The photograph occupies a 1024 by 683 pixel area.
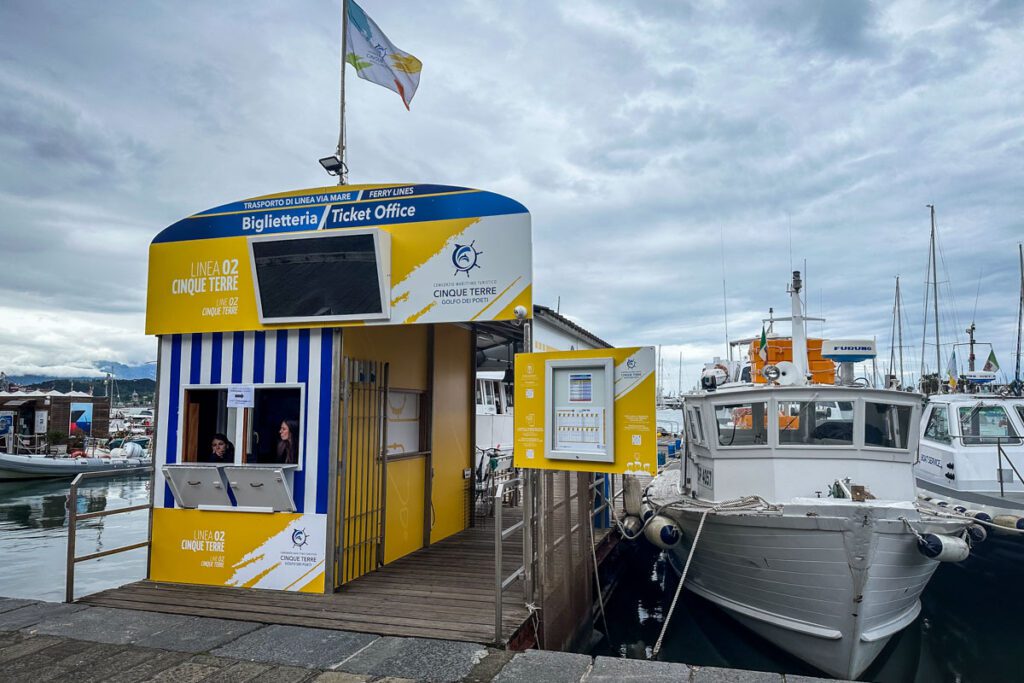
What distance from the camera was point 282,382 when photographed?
6.91m

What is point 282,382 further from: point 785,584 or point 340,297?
point 785,584

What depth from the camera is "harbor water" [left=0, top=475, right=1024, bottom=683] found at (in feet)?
28.1

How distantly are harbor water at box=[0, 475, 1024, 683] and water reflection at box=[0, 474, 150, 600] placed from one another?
0.14ft

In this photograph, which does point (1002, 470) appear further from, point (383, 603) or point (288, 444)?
point (288, 444)

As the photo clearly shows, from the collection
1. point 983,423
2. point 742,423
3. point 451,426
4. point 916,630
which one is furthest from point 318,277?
point 983,423

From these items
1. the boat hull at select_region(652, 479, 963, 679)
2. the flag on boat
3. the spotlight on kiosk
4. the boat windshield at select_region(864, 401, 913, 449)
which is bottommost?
the boat hull at select_region(652, 479, 963, 679)

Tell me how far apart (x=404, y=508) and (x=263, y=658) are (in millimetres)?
3658

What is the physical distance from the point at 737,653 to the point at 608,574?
239 centimetres

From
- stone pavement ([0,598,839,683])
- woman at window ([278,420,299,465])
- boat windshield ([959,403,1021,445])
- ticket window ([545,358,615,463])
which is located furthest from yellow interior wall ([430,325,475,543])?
boat windshield ([959,403,1021,445])

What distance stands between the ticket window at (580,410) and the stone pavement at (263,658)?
5.21ft

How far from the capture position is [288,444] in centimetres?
688

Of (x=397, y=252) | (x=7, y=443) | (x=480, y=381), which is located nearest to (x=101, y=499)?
(x=7, y=443)

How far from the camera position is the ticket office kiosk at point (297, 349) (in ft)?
21.5

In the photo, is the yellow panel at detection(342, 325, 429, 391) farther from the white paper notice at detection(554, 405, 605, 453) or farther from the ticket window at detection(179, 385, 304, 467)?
the white paper notice at detection(554, 405, 605, 453)
